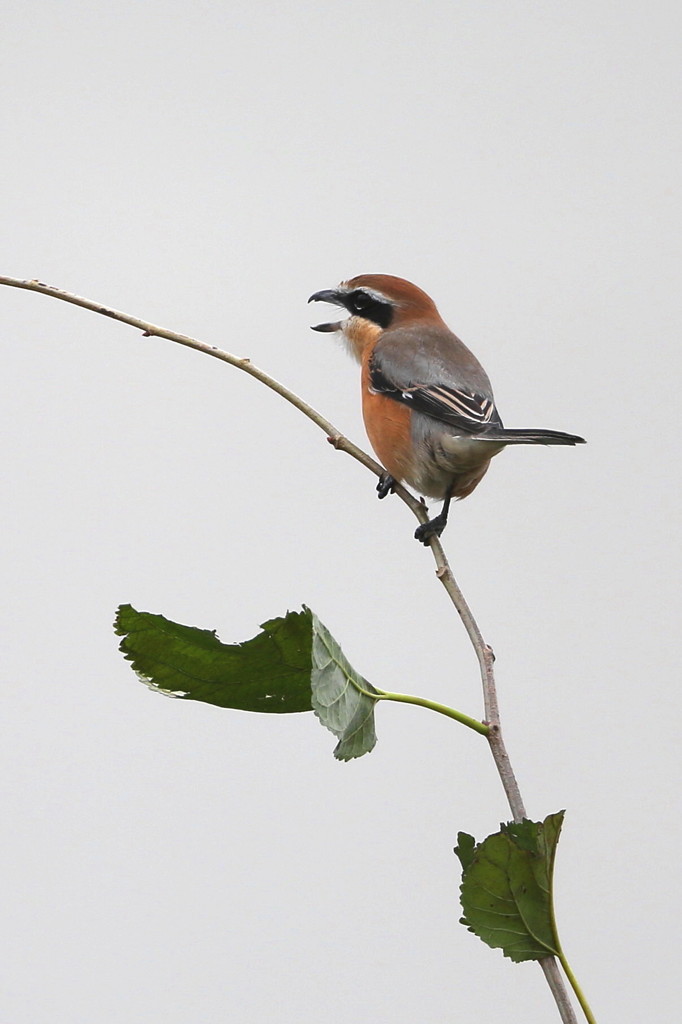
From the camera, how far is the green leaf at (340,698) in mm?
473

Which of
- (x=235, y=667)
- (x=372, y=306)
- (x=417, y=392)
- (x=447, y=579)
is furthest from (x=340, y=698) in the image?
(x=372, y=306)

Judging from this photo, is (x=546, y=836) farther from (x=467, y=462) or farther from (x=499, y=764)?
(x=467, y=462)

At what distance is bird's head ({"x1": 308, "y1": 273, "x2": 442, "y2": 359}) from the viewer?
1352 mm

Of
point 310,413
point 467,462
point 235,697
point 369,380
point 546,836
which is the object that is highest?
point 369,380

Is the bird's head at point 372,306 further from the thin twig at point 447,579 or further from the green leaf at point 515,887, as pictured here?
the green leaf at point 515,887

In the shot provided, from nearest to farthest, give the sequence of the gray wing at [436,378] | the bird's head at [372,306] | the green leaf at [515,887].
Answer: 1. the green leaf at [515,887]
2. the gray wing at [436,378]
3. the bird's head at [372,306]

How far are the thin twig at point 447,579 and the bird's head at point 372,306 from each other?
0.58 metres

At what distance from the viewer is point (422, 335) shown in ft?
4.40

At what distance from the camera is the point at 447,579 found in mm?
643

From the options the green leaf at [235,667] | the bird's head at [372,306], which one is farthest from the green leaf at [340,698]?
the bird's head at [372,306]

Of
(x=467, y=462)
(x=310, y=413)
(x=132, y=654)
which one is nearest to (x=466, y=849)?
(x=132, y=654)

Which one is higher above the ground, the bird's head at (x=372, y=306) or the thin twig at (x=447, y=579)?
the bird's head at (x=372, y=306)

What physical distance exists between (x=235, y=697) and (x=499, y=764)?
13cm

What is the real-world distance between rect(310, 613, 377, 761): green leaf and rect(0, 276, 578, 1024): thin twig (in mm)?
60
